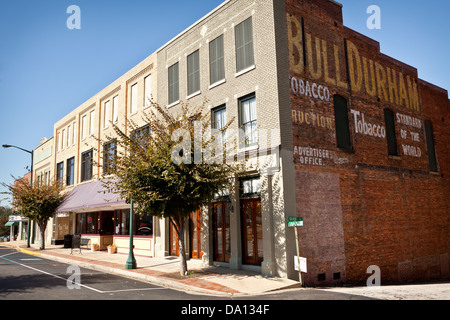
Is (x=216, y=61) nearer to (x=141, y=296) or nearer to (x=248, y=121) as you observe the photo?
(x=248, y=121)

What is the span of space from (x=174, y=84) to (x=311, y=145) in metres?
8.38

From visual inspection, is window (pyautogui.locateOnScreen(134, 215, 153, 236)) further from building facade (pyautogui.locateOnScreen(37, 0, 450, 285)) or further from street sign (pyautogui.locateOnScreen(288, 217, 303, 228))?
street sign (pyautogui.locateOnScreen(288, 217, 303, 228))

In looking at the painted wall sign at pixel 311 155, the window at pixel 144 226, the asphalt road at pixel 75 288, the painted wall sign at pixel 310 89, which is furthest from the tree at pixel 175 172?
the window at pixel 144 226

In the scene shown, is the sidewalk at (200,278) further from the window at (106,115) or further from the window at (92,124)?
the window at (92,124)

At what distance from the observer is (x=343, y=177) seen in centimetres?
1536

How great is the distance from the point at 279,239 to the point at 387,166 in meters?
8.06

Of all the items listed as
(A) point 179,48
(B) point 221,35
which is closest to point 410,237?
(B) point 221,35

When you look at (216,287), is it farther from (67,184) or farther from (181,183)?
(67,184)

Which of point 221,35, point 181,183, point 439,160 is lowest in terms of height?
point 181,183

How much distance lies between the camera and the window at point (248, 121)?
46.9 ft

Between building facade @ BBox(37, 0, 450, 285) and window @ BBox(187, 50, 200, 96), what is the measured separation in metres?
0.05

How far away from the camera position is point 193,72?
17.8 metres

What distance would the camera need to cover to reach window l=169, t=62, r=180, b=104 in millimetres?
18844
